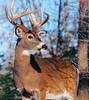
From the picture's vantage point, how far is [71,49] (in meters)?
15.0

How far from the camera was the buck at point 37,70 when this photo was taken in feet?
41.9

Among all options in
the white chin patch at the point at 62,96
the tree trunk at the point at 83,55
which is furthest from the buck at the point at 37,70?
the tree trunk at the point at 83,55

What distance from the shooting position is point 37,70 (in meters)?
13.5

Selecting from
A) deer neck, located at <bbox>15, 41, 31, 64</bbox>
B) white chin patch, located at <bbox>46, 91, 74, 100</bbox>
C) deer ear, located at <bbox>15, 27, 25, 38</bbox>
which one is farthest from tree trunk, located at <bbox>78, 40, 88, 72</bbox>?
deer ear, located at <bbox>15, 27, 25, 38</bbox>

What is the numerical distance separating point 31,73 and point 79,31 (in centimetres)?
178

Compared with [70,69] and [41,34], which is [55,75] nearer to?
[70,69]

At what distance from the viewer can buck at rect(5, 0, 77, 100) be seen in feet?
41.9

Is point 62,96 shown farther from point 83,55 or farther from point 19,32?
point 19,32

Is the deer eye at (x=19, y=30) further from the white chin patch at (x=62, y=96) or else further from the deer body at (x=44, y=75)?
the white chin patch at (x=62, y=96)

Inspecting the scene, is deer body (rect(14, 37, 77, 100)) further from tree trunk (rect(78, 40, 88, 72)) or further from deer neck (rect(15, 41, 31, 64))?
tree trunk (rect(78, 40, 88, 72))

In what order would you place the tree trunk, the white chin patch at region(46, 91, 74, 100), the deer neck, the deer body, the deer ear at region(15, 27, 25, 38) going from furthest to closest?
the white chin patch at region(46, 91, 74, 100) < the tree trunk < the deer body < the deer neck < the deer ear at region(15, 27, 25, 38)

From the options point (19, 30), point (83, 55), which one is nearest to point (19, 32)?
point (19, 30)

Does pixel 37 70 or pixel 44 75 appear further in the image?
pixel 44 75

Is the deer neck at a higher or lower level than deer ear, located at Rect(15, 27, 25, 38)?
lower
